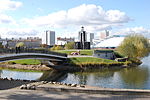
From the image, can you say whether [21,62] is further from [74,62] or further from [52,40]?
[52,40]

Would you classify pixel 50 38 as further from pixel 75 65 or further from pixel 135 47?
pixel 75 65

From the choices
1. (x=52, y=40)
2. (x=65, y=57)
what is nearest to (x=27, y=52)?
(x=65, y=57)

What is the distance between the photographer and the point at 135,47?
173 feet

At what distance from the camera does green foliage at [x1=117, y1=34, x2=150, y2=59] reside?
172 ft

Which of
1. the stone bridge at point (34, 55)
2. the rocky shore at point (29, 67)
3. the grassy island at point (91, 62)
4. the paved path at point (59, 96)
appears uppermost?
the stone bridge at point (34, 55)

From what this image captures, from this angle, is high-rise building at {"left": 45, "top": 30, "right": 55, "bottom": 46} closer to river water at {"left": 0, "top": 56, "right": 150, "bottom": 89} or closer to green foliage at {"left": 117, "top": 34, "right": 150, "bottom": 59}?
green foliage at {"left": 117, "top": 34, "right": 150, "bottom": 59}

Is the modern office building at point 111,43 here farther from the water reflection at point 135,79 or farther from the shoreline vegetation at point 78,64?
the water reflection at point 135,79

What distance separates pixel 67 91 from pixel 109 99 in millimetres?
3272

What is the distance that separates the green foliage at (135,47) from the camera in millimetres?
52469

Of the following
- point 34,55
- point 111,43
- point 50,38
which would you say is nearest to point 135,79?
point 34,55

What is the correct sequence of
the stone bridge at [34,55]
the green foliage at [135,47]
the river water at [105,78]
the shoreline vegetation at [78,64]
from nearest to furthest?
the river water at [105,78]
the stone bridge at [34,55]
the shoreline vegetation at [78,64]
the green foliage at [135,47]

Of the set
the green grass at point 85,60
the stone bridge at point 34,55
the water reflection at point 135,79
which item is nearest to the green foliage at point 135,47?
the green grass at point 85,60

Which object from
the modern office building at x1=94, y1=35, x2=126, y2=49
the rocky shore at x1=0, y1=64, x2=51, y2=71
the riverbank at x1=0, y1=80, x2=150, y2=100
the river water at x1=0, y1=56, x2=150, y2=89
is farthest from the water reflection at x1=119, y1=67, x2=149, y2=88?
the modern office building at x1=94, y1=35, x2=126, y2=49

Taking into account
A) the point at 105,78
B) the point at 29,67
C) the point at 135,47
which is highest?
the point at 135,47
